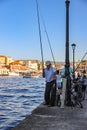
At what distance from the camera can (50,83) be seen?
48.4 feet

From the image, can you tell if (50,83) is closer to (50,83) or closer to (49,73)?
(50,83)

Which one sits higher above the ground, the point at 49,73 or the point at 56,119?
the point at 49,73

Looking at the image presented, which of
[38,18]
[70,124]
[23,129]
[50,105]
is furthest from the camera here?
[50,105]

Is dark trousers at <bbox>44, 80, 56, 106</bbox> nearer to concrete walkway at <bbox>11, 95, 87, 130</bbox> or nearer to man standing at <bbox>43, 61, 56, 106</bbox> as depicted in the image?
man standing at <bbox>43, 61, 56, 106</bbox>

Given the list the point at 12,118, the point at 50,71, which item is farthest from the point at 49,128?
the point at 12,118

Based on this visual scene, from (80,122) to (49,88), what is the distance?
13.6ft

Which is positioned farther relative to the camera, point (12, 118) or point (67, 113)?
point (12, 118)

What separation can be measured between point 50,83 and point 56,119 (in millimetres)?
3504

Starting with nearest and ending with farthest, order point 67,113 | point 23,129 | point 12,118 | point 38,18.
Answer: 1. point 23,129
2. point 67,113
3. point 38,18
4. point 12,118

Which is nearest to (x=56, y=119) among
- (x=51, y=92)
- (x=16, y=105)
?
(x=51, y=92)

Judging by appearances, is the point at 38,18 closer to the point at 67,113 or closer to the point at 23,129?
the point at 67,113

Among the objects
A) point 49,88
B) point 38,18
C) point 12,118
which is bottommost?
point 12,118

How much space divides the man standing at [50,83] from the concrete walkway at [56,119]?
79 centimetres

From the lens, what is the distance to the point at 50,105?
1478 cm
